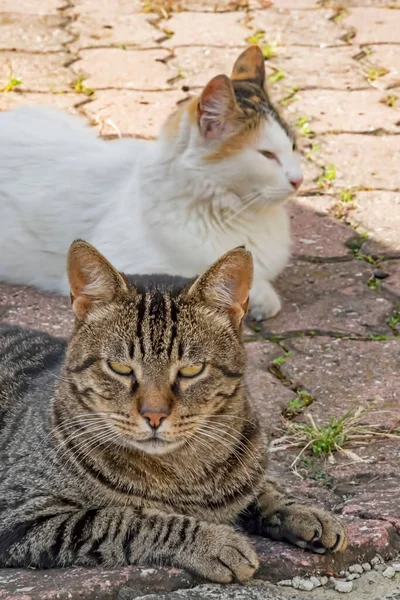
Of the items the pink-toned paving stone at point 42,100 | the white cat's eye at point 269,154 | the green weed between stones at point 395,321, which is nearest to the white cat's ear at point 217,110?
the white cat's eye at point 269,154

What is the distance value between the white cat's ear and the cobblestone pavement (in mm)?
865

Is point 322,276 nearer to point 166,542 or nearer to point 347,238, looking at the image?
point 347,238

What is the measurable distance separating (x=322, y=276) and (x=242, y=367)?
2.13m

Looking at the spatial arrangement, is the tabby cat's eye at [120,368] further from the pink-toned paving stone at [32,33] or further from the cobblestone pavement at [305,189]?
the pink-toned paving stone at [32,33]

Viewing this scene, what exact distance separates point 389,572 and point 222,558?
48 cm

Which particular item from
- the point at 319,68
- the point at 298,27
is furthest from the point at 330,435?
the point at 298,27

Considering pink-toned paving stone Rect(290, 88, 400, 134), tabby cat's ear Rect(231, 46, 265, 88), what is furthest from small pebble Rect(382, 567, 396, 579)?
pink-toned paving stone Rect(290, 88, 400, 134)

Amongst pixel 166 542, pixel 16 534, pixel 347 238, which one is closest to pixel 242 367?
pixel 166 542

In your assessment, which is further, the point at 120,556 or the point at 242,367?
the point at 242,367

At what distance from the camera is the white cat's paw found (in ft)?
15.3

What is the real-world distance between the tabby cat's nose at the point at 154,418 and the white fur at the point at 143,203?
1.97m

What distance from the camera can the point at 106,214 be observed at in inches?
195

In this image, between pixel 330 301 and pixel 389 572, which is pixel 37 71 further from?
pixel 389 572

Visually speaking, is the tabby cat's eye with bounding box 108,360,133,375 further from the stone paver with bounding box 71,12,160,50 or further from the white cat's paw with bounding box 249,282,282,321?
the stone paver with bounding box 71,12,160,50
